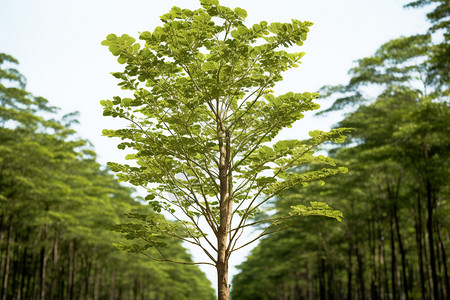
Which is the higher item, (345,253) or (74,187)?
(74,187)

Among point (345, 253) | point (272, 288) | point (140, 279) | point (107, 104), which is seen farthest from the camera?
point (272, 288)

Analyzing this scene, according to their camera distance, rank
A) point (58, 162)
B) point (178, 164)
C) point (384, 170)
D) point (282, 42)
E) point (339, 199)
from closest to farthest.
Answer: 1. point (282, 42)
2. point (178, 164)
3. point (384, 170)
4. point (58, 162)
5. point (339, 199)

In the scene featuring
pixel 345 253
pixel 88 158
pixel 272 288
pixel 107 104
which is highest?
pixel 88 158

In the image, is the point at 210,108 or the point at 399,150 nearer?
the point at 210,108

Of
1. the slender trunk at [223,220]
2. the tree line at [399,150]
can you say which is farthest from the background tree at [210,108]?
the tree line at [399,150]

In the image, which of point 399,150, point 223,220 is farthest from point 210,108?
point 399,150

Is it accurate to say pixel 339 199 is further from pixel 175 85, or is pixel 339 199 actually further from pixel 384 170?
pixel 175 85

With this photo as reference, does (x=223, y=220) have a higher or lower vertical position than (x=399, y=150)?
lower

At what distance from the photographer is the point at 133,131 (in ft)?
15.9

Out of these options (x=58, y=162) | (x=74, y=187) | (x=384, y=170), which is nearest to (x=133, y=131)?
(x=384, y=170)

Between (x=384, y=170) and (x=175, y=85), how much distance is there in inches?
557

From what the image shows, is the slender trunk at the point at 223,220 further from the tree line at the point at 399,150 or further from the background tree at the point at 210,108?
the tree line at the point at 399,150

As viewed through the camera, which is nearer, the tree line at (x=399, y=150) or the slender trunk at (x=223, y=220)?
the slender trunk at (x=223, y=220)

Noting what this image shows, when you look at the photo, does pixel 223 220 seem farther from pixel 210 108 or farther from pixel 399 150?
pixel 399 150
